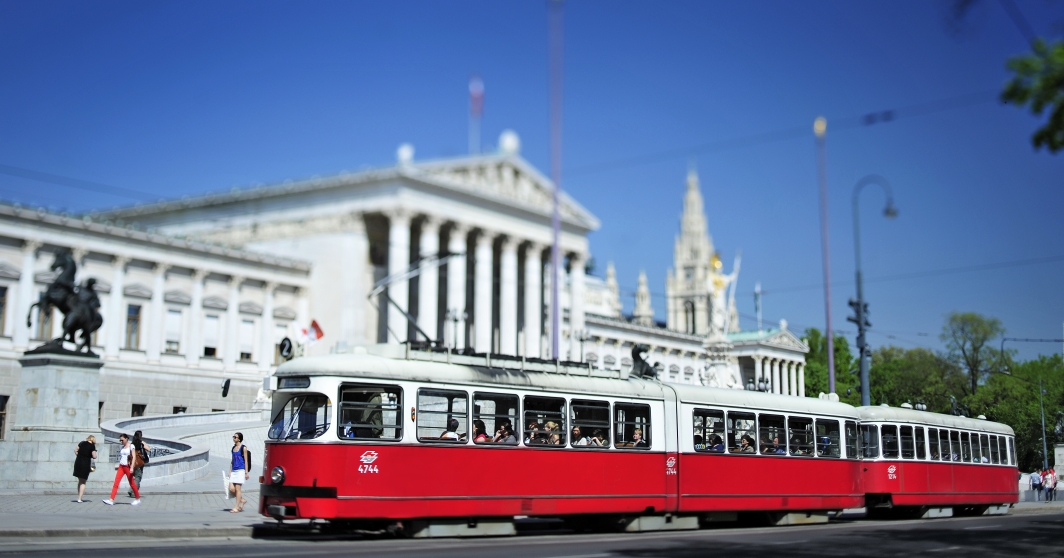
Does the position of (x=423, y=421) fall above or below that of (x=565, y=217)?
below

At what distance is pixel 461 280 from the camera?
78875 mm

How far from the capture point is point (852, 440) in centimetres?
2916

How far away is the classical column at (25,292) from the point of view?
59125mm

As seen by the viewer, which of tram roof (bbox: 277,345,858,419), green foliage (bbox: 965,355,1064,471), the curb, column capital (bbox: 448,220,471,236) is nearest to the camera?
the curb

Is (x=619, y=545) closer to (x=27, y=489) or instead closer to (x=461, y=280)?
(x=27, y=489)

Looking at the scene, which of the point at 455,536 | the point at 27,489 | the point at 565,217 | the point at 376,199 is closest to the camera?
the point at 455,536

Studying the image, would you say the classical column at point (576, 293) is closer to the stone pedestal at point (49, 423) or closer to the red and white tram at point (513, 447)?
the stone pedestal at point (49, 423)

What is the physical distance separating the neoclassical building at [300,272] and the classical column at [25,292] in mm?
73

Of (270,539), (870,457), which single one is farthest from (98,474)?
(870,457)

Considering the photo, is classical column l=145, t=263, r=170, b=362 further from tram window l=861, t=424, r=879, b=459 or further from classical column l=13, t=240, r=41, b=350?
tram window l=861, t=424, r=879, b=459

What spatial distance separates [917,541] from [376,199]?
58.1 meters

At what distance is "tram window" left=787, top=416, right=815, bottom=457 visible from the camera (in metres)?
27.0

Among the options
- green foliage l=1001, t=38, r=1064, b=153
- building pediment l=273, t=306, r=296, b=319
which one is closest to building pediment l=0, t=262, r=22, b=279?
building pediment l=273, t=306, r=296, b=319

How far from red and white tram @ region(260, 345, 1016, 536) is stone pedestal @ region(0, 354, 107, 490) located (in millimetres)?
12215
